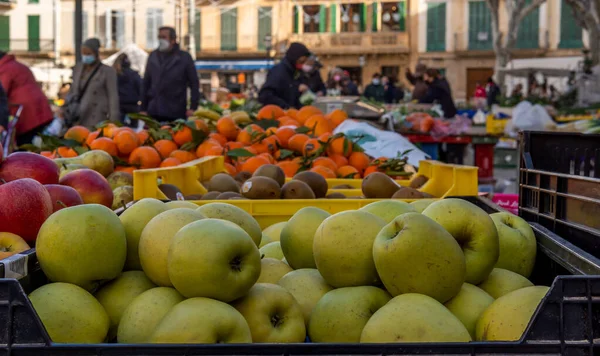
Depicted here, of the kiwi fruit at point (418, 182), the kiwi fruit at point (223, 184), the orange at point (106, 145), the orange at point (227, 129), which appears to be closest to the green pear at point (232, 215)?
the kiwi fruit at point (223, 184)

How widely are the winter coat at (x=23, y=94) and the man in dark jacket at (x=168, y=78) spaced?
4.90 feet

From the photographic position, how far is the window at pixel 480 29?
1732 inches

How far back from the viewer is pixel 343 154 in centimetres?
529

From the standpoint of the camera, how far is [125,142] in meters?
4.95

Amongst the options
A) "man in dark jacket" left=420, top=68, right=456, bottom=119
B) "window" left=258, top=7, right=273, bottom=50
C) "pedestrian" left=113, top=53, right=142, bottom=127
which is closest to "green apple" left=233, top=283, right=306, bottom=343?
"pedestrian" left=113, top=53, right=142, bottom=127

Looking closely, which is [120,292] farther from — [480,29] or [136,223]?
[480,29]

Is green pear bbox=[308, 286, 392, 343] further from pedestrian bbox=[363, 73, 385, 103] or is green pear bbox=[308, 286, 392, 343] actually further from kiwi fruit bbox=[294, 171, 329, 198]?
pedestrian bbox=[363, 73, 385, 103]

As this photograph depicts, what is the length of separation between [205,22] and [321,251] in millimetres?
47299

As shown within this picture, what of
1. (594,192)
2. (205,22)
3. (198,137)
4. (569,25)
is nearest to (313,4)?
(205,22)

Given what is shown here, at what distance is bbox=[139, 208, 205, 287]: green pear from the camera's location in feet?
6.02

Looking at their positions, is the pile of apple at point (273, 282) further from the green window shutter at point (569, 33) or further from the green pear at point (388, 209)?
the green window shutter at point (569, 33)

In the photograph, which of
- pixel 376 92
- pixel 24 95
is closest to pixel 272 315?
pixel 24 95

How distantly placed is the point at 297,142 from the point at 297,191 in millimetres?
1654

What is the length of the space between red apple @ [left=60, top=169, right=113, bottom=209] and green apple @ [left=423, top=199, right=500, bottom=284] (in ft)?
4.44
